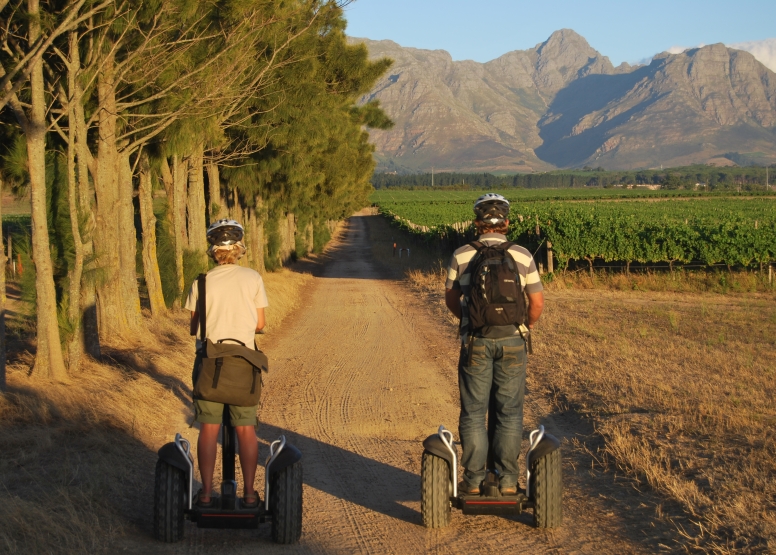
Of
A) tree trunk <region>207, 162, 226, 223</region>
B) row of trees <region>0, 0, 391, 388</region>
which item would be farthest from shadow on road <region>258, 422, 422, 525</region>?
tree trunk <region>207, 162, 226, 223</region>

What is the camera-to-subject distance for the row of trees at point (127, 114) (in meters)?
8.70

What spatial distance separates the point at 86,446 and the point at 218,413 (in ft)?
7.48

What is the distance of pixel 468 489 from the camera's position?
5449 mm

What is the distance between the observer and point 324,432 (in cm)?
815

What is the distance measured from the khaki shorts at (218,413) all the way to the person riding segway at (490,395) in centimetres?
113

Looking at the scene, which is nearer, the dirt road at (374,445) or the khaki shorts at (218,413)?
the khaki shorts at (218,413)

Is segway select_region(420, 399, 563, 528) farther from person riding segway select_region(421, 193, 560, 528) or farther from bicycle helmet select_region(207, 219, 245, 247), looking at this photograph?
bicycle helmet select_region(207, 219, 245, 247)

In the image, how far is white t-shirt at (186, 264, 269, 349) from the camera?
5.18 m

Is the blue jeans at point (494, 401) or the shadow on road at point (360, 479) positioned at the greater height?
the blue jeans at point (494, 401)

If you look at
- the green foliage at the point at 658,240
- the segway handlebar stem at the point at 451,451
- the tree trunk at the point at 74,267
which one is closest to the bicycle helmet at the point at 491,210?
the segway handlebar stem at the point at 451,451

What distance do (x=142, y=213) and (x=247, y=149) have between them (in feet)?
13.5

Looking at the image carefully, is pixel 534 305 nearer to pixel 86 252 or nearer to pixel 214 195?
pixel 86 252

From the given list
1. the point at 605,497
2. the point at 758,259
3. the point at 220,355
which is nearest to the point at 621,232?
the point at 758,259

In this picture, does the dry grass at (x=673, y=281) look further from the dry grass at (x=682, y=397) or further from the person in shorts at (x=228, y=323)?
the person in shorts at (x=228, y=323)
